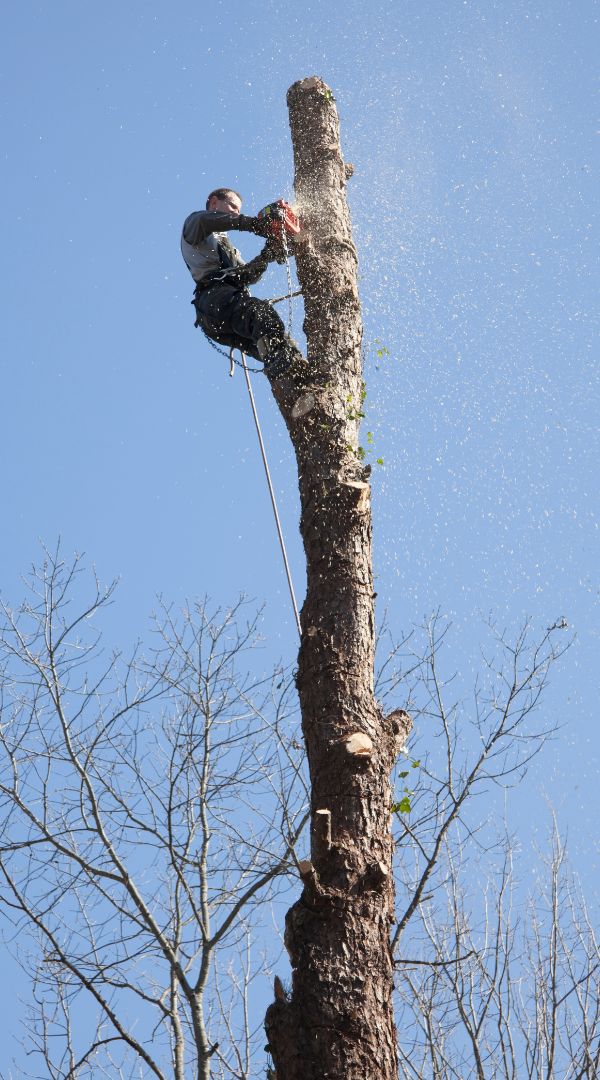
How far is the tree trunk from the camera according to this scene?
291 centimetres

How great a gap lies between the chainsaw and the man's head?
88cm

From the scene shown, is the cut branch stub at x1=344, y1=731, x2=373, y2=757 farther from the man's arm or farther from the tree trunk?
the man's arm

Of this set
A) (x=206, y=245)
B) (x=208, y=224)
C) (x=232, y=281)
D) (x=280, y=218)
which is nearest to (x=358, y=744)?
(x=280, y=218)

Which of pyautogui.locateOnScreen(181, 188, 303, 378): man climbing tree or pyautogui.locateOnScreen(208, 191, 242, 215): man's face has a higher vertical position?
pyautogui.locateOnScreen(208, 191, 242, 215): man's face

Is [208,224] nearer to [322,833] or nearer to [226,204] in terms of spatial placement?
[226,204]

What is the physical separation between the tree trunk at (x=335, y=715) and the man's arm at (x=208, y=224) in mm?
278

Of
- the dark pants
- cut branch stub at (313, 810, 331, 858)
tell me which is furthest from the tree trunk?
the dark pants

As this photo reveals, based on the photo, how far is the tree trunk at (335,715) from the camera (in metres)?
2.91

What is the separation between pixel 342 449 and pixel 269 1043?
6.95 ft

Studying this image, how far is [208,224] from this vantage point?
5.06 metres

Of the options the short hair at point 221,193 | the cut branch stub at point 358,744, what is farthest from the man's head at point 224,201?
the cut branch stub at point 358,744

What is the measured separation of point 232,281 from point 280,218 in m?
0.68

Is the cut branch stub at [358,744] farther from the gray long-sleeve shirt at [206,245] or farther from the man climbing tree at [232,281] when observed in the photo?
the gray long-sleeve shirt at [206,245]

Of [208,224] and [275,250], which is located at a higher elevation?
[208,224]
